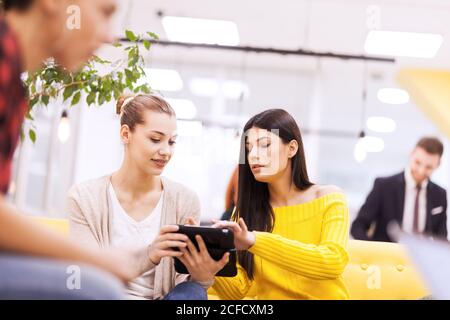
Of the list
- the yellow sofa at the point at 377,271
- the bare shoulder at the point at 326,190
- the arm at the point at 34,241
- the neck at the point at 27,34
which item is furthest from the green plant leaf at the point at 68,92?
the arm at the point at 34,241

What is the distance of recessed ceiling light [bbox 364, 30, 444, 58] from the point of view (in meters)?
4.13

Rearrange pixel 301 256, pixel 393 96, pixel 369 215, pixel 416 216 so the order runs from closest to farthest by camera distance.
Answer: pixel 301 256
pixel 416 216
pixel 369 215
pixel 393 96

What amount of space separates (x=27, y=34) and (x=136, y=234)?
766 millimetres

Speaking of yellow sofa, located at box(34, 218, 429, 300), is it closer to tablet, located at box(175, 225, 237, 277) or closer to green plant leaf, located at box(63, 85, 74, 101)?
green plant leaf, located at box(63, 85, 74, 101)

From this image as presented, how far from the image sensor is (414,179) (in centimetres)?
251

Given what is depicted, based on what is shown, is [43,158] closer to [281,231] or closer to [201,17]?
[201,17]

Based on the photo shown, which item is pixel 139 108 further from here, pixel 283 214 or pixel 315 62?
pixel 315 62

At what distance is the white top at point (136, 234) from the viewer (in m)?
1.44

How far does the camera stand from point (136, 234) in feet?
4.76

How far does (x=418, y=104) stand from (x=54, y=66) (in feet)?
15.0

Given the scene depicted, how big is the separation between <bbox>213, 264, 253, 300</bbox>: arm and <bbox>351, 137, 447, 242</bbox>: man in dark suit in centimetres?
80

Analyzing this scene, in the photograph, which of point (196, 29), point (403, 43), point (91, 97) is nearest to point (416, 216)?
point (91, 97)

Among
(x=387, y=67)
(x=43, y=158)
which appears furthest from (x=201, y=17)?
(x=387, y=67)

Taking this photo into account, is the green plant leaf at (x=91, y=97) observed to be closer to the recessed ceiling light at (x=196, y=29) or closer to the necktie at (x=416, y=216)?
the necktie at (x=416, y=216)
